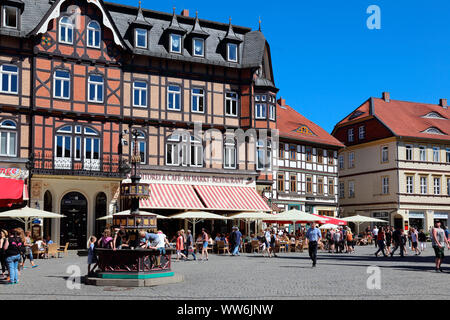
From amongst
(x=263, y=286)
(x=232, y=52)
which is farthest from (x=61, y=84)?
(x=263, y=286)

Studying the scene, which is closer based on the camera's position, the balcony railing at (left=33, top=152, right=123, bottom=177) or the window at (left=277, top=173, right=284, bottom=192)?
the balcony railing at (left=33, top=152, right=123, bottom=177)

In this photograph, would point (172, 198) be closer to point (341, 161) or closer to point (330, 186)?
point (330, 186)

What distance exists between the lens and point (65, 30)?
34.9 m

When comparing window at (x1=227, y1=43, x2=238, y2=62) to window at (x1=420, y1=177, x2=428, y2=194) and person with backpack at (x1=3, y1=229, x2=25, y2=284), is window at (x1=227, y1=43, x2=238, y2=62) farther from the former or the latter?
window at (x1=420, y1=177, x2=428, y2=194)

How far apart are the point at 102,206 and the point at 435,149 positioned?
3565cm

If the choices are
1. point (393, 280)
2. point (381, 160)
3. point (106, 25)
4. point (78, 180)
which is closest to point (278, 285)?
point (393, 280)

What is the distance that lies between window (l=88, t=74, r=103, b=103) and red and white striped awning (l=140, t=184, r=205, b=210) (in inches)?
240

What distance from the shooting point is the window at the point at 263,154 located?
41.0 meters

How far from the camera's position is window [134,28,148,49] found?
1464 inches

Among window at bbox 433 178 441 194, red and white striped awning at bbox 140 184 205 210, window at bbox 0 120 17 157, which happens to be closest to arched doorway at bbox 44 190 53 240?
window at bbox 0 120 17 157

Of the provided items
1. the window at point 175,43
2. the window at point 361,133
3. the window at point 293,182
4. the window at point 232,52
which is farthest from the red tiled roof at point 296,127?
the window at point 175,43

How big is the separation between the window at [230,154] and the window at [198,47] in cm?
584

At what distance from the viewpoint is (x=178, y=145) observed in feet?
125
